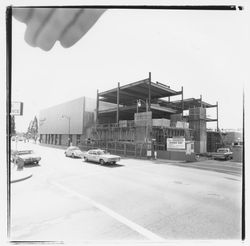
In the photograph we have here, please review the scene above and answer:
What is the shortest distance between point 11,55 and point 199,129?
31696mm

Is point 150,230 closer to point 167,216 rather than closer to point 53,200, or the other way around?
point 167,216

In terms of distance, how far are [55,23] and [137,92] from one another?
30.0 metres

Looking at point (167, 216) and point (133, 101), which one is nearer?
point (167, 216)

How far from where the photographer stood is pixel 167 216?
483cm

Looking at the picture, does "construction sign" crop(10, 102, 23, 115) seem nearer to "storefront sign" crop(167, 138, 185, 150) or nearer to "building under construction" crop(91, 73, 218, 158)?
"building under construction" crop(91, 73, 218, 158)

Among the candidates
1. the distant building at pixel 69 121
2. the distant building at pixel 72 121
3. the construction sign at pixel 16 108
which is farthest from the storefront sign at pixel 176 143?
the construction sign at pixel 16 108

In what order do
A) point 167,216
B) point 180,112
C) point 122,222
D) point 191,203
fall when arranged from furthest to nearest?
point 180,112, point 191,203, point 167,216, point 122,222

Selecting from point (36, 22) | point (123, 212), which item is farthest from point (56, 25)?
point (123, 212)

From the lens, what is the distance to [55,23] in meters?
2.69

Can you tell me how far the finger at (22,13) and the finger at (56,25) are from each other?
0.26 metres

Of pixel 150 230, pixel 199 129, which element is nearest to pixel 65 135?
Result: pixel 199 129

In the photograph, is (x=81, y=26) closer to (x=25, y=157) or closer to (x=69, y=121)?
(x=25, y=157)

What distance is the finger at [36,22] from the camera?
8.66 ft

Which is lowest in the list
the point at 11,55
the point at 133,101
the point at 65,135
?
the point at 65,135
